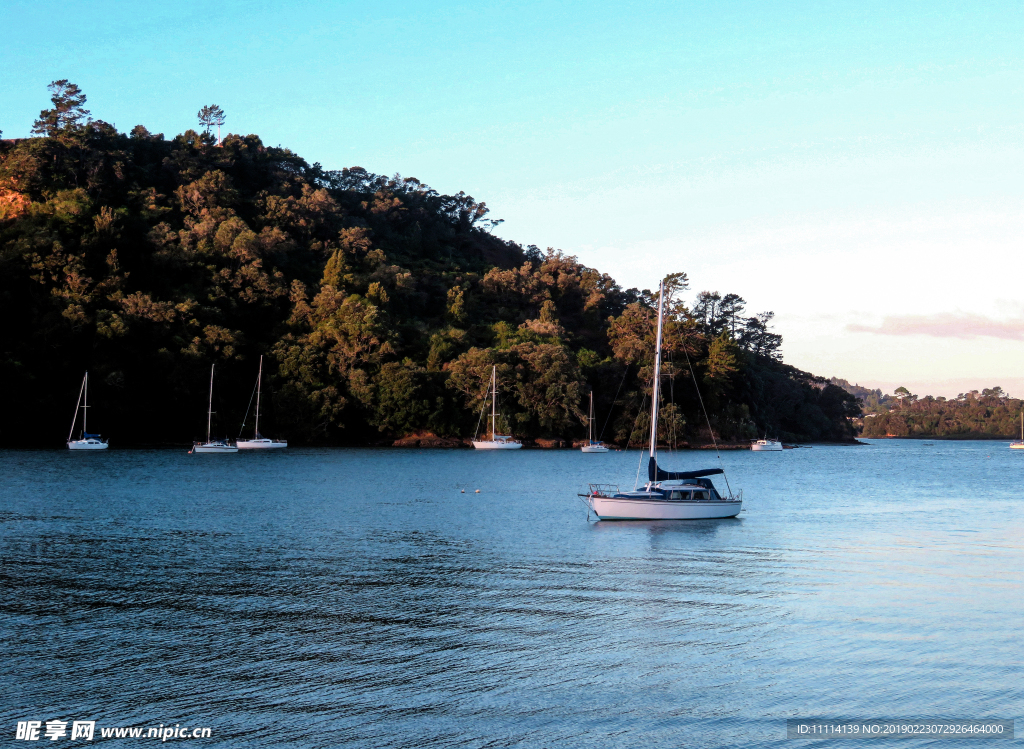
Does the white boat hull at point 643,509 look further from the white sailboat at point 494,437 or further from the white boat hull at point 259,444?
the white sailboat at point 494,437

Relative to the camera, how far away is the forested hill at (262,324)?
9600 cm

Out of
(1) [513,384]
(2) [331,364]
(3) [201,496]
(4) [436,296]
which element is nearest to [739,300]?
(4) [436,296]

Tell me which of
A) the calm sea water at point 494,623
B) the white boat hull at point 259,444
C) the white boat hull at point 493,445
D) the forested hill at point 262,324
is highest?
the forested hill at point 262,324

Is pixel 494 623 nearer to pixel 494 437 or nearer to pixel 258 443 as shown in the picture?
pixel 258 443

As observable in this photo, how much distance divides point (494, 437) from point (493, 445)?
1.95m

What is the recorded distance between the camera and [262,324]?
118 metres

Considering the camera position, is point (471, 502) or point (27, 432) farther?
point (27, 432)

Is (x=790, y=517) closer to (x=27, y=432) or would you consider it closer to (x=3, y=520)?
(x=3, y=520)

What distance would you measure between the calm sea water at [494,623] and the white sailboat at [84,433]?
4755cm

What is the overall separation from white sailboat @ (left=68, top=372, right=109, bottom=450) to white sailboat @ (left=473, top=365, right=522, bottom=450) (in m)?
42.4

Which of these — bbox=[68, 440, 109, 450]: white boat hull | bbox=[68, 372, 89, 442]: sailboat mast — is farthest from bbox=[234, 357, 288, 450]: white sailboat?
bbox=[68, 372, 89, 442]: sailboat mast

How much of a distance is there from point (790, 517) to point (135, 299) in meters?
82.1

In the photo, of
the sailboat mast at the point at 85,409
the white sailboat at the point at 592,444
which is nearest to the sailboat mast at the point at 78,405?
the sailboat mast at the point at 85,409

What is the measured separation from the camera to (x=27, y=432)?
89312mm
